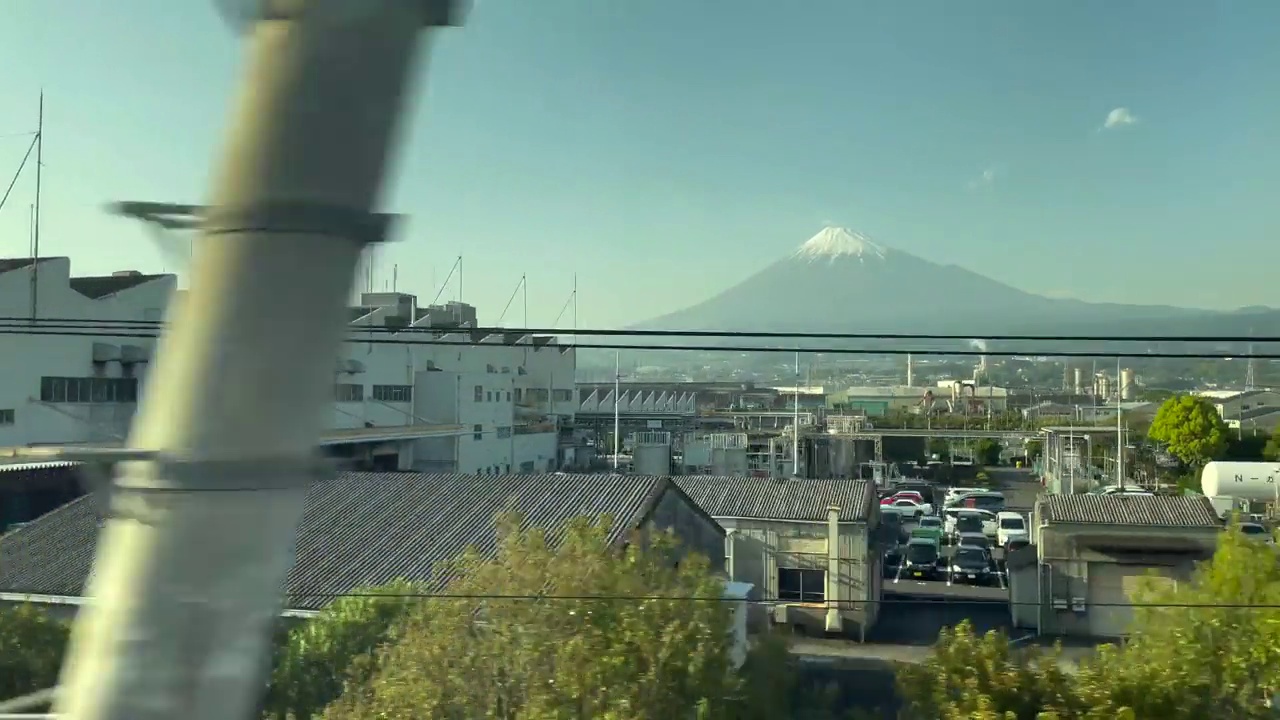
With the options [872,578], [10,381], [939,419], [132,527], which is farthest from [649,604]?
[10,381]

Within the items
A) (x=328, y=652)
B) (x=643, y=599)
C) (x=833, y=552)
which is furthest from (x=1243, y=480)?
(x=328, y=652)

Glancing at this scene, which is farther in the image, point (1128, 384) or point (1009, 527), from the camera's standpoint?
point (1009, 527)

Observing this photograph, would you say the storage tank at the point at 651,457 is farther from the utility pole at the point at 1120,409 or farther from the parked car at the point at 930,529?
the utility pole at the point at 1120,409

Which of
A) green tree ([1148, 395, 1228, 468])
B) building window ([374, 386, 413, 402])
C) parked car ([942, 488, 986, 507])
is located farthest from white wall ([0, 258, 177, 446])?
parked car ([942, 488, 986, 507])

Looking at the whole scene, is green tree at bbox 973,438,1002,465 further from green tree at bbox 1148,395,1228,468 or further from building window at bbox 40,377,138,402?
building window at bbox 40,377,138,402

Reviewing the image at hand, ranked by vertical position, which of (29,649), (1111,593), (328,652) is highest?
(29,649)

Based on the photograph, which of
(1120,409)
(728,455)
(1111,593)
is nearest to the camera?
(1111,593)

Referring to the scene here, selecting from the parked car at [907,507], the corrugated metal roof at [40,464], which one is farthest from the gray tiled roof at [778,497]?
the corrugated metal roof at [40,464]

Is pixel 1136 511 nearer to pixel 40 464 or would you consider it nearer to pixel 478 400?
pixel 40 464
